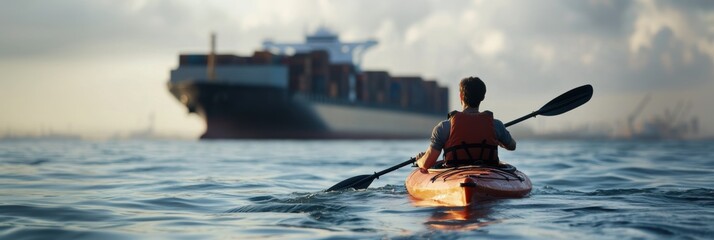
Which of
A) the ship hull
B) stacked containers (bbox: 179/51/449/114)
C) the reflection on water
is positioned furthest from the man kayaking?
stacked containers (bbox: 179/51/449/114)

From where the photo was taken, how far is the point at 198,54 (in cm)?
5453

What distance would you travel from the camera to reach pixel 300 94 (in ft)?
166

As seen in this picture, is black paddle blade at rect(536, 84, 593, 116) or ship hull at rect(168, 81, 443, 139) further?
ship hull at rect(168, 81, 443, 139)

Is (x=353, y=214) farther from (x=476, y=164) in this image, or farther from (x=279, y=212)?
(x=476, y=164)

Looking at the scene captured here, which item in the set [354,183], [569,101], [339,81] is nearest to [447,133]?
[354,183]

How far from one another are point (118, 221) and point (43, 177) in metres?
6.98

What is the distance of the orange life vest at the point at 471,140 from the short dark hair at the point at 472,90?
0.12 metres

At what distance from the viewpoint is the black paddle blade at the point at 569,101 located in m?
10.1

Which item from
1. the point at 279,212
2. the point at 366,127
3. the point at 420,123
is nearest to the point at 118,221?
the point at 279,212

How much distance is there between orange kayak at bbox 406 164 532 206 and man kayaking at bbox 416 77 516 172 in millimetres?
139

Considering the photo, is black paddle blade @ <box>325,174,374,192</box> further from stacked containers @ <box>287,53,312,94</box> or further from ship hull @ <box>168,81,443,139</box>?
stacked containers @ <box>287,53,312,94</box>

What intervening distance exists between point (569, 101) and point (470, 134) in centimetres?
310

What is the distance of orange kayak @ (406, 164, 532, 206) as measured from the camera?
7.06 m

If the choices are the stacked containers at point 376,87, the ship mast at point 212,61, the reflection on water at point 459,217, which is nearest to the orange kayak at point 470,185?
the reflection on water at point 459,217
